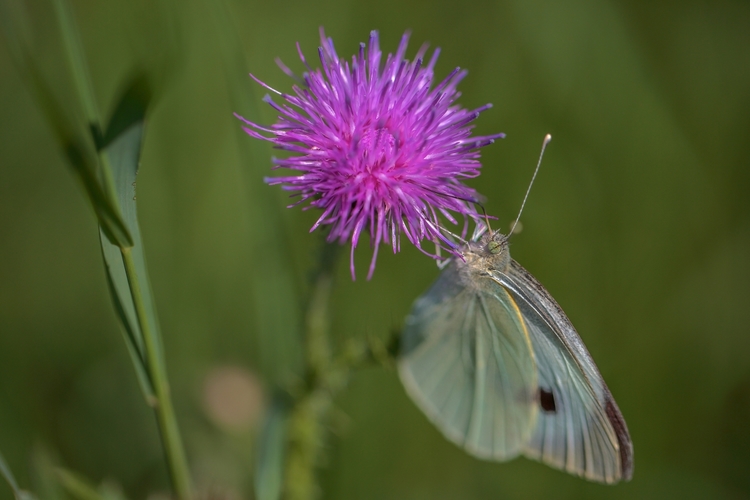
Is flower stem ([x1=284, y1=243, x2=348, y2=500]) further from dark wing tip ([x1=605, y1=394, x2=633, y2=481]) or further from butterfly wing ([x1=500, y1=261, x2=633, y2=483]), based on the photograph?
dark wing tip ([x1=605, y1=394, x2=633, y2=481])

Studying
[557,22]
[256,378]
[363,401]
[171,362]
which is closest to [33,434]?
[171,362]

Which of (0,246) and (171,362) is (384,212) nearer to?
(171,362)

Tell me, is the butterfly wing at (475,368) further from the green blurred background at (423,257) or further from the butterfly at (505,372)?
the green blurred background at (423,257)

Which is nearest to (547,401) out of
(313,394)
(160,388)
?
(313,394)

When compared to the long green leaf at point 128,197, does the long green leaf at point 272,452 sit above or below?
below

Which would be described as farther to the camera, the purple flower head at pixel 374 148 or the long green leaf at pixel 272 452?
the long green leaf at pixel 272 452

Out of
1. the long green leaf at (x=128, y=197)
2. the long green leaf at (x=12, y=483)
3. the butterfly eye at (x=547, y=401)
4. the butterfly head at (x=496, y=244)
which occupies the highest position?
the long green leaf at (x=128, y=197)

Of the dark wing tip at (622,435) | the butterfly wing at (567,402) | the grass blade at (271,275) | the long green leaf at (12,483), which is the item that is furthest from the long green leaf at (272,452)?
the dark wing tip at (622,435)

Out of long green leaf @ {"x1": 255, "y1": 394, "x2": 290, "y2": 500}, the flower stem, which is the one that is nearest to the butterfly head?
the flower stem
